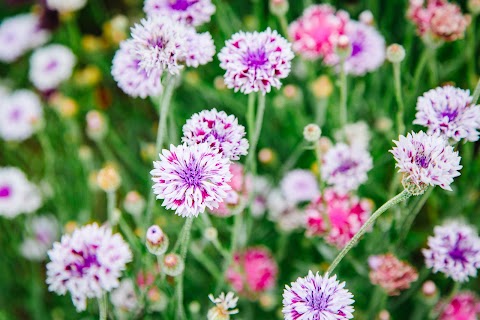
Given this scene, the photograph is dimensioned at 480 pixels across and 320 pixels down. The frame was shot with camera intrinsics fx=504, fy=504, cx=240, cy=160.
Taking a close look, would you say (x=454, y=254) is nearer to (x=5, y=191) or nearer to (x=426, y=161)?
(x=426, y=161)

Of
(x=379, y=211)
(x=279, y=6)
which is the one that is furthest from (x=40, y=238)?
(x=379, y=211)

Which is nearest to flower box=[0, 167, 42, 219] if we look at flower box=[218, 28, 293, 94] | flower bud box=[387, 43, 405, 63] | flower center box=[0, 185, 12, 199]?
flower center box=[0, 185, 12, 199]

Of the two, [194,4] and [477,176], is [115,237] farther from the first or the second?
[477,176]

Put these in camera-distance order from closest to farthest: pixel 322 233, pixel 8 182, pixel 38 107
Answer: pixel 322 233 < pixel 8 182 < pixel 38 107

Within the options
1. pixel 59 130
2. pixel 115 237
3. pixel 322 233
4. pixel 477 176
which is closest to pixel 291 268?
pixel 322 233

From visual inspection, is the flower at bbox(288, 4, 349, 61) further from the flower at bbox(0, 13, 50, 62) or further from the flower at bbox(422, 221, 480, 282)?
the flower at bbox(0, 13, 50, 62)
